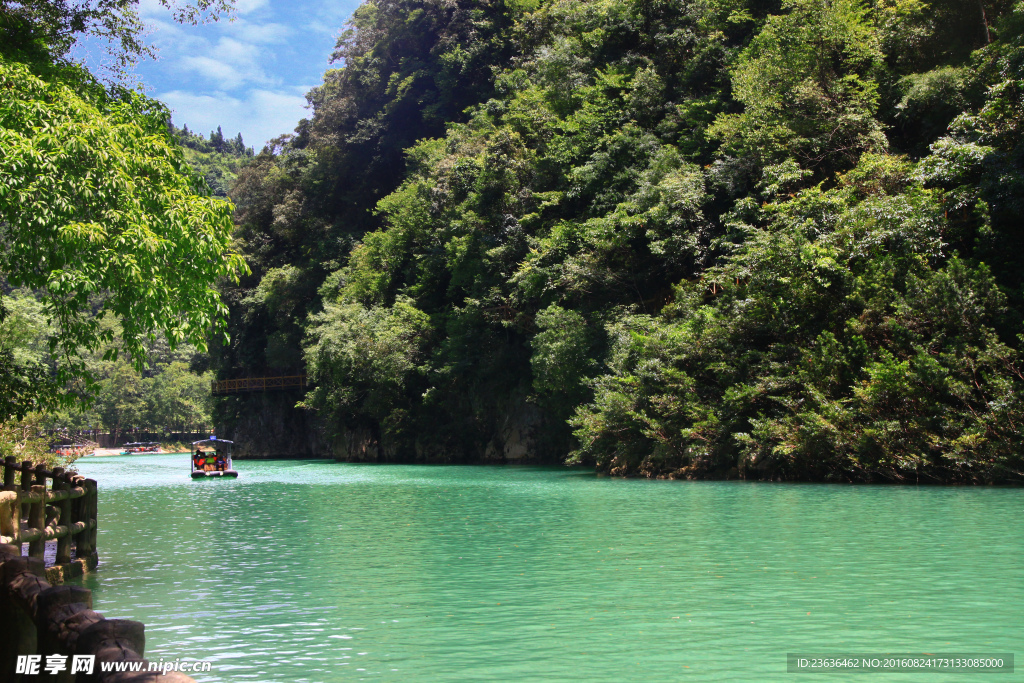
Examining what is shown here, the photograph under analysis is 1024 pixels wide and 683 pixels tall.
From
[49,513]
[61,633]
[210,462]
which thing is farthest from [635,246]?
[61,633]

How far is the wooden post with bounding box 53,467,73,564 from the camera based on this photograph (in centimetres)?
1093

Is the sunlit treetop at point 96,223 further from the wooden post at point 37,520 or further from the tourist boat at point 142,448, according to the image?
the tourist boat at point 142,448

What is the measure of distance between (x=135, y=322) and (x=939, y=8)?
92.7 feet

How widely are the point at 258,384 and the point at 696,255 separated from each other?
143 feet

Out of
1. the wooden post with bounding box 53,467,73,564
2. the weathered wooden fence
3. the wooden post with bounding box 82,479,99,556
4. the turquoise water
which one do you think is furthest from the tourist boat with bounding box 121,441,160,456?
the weathered wooden fence

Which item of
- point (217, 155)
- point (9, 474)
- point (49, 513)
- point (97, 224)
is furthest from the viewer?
point (217, 155)

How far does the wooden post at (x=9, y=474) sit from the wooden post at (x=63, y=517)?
1.26m

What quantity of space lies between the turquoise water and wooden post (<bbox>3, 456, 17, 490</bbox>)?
5.28 ft

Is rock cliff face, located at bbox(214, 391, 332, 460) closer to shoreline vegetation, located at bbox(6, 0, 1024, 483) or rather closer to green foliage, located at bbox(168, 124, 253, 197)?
shoreline vegetation, located at bbox(6, 0, 1024, 483)

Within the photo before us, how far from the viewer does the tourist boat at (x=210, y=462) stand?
37.2 m

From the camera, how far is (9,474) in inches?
385

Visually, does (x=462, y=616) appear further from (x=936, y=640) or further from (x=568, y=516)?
(x=568, y=516)

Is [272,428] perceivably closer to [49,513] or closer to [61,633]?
[49,513]

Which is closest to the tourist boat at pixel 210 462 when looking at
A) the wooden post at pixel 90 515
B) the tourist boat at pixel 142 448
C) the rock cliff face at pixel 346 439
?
the rock cliff face at pixel 346 439
